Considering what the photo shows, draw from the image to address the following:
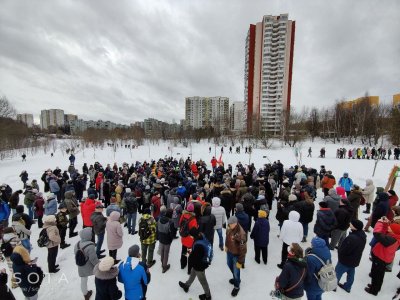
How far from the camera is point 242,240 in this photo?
4.42 m

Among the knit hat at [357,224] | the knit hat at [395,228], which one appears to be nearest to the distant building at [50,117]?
the knit hat at [357,224]

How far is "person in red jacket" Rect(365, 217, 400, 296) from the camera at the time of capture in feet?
13.4

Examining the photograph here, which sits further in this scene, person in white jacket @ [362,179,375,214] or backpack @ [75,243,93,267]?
person in white jacket @ [362,179,375,214]

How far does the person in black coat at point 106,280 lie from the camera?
3162 mm

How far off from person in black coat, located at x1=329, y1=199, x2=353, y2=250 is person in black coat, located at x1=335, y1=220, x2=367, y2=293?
57.7 inches

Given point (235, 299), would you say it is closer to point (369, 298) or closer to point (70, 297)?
point (369, 298)

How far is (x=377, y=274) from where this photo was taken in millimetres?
4340

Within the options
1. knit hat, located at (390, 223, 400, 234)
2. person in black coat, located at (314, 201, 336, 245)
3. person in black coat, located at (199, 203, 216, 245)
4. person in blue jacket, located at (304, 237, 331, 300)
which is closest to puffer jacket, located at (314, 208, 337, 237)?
person in black coat, located at (314, 201, 336, 245)

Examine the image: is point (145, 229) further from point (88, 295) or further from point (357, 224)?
point (357, 224)

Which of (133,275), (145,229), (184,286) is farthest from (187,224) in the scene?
(133,275)

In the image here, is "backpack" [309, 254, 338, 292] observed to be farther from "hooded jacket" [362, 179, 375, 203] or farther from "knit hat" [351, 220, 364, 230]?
"hooded jacket" [362, 179, 375, 203]

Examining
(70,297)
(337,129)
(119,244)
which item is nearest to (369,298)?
(119,244)

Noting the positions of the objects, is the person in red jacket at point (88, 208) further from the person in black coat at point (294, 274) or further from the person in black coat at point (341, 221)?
the person in black coat at point (341, 221)

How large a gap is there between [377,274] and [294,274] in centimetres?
260
